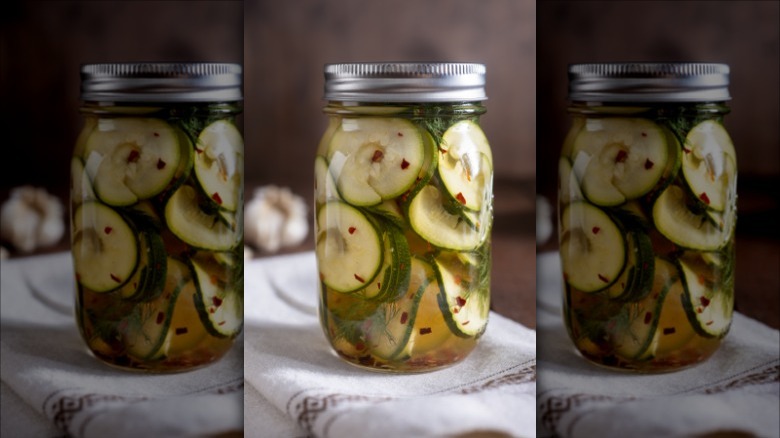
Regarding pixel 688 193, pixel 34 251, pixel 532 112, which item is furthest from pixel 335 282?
pixel 532 112

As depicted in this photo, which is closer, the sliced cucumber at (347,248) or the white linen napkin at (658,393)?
the white linen napkin at (658,393)

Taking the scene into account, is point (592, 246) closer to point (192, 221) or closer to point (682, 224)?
point (682, 224)

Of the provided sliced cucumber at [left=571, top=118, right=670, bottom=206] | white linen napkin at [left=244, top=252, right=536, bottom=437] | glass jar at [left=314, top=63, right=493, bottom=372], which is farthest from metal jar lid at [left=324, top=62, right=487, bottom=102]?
white linen napkin at [left=244, top=252, right=536, bottom=437]

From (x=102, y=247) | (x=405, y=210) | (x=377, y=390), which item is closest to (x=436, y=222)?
(x=405, y=210)

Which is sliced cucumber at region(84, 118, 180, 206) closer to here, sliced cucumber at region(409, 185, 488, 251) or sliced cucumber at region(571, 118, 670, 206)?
sliced cucumber at region(409, 185, 488, 251)

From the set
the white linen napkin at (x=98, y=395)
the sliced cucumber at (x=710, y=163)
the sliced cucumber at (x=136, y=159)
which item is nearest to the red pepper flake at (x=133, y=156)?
the sliced cucumber at (x=136, y=159)

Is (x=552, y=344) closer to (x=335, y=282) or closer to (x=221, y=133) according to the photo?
(x=335, y=282)

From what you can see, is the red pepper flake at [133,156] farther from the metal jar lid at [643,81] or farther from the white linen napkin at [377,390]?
the metal jar lid at [643,81]
